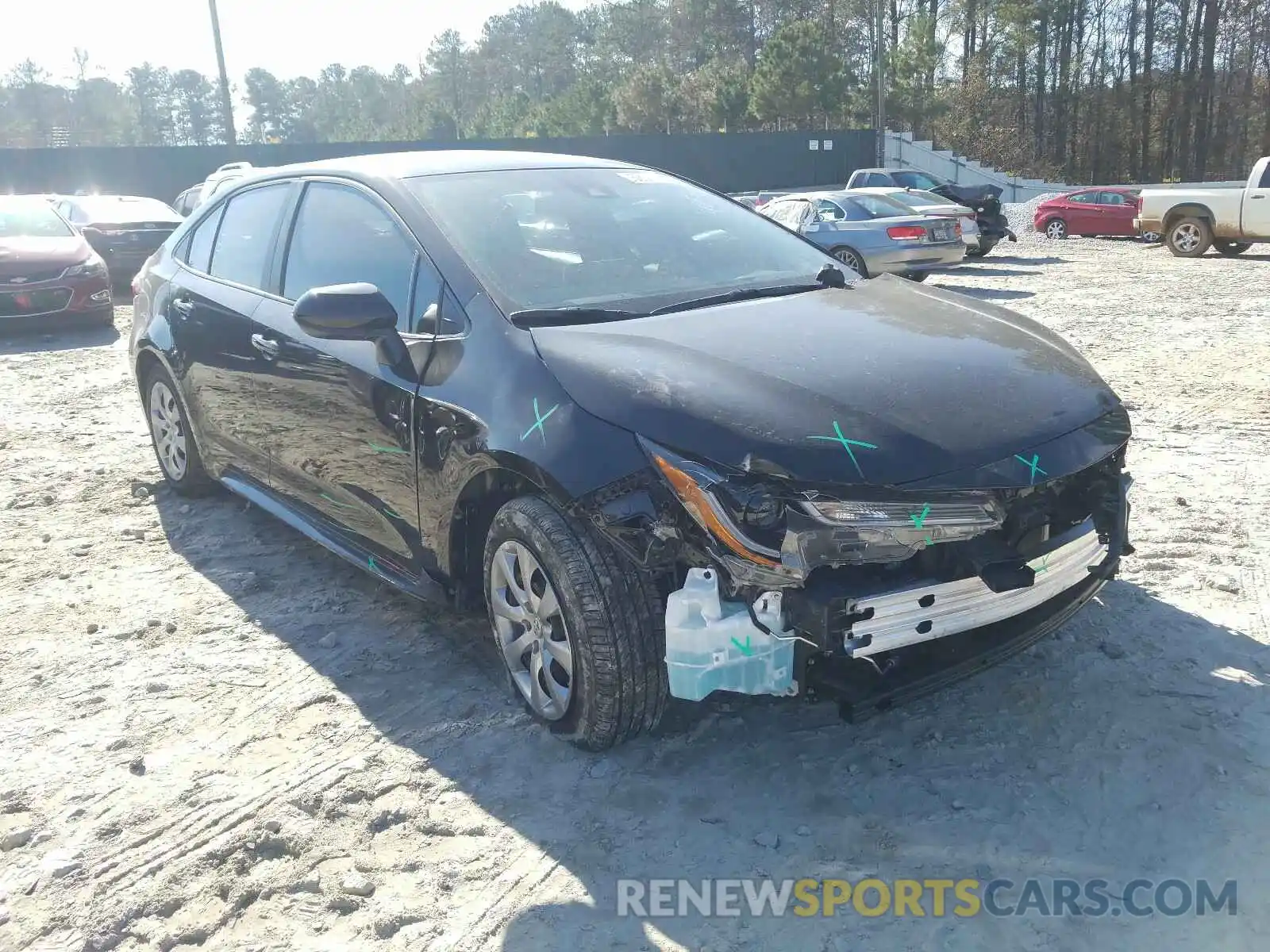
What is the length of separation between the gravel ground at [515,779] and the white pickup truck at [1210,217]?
14.2 meters

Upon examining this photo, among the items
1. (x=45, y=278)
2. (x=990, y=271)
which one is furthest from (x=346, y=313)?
(x=990, y=271)

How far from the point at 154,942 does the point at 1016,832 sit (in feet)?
6.80

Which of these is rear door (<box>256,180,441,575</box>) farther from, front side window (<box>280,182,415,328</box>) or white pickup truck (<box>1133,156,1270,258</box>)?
white pickup truck (<box>1133,156,1270,258</box>)

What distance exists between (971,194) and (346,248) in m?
17.6

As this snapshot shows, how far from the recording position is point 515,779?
2902 mm

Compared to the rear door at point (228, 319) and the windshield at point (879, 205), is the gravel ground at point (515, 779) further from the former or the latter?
the windshield at point (879, 205)

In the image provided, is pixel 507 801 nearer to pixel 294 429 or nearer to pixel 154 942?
pixel 154 942

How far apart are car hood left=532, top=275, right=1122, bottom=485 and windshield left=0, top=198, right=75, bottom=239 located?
11.1 m

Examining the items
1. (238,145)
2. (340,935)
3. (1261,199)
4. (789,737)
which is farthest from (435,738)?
(238,145)

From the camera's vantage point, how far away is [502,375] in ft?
9.57

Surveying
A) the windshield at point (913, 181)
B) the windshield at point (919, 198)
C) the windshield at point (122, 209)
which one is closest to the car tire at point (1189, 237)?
the windshield at point (919, 198)

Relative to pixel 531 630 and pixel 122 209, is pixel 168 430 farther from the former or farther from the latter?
pixel 122 209

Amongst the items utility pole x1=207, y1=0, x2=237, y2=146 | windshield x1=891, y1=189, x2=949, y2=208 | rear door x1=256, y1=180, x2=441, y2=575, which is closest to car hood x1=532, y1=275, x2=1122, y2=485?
rear door x1=256, y1=180, x2=441, y2=575

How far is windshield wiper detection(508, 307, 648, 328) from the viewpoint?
9.92ft
